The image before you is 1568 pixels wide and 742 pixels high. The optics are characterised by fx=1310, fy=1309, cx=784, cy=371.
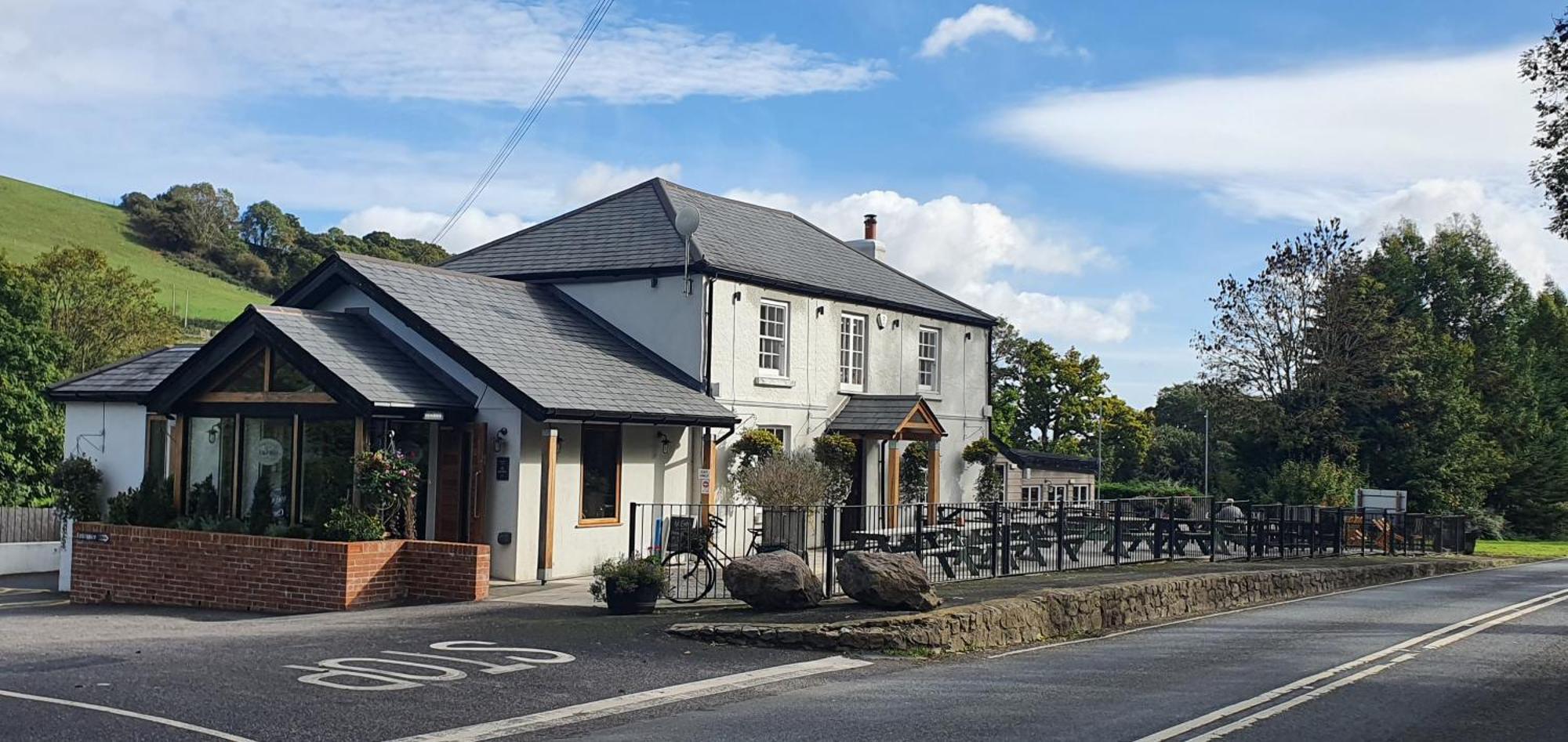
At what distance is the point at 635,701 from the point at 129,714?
379cm

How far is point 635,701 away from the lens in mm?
10789

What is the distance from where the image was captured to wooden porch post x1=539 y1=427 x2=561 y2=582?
19.8 metres

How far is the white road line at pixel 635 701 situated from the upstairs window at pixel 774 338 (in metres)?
12.8

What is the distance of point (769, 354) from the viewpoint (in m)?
26.1

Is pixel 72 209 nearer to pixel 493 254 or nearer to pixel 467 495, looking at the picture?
pixel 493 254

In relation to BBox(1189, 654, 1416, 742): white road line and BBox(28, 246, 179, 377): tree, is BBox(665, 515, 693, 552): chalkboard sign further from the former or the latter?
BBox(28, 246, 179, 377): tree

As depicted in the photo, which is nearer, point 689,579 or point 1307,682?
point 1307,682

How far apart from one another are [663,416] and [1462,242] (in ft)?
205

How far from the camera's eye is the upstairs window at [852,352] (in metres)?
28.2

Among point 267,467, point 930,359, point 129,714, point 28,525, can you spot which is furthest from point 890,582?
point 28,525

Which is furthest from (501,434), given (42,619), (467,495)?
(42,619)

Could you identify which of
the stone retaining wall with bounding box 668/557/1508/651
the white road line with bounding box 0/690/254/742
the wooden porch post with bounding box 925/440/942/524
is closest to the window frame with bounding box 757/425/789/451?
the wooden porch post with bounding box 925/440/942/524

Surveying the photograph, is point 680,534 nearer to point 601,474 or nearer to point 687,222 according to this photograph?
point 601,474

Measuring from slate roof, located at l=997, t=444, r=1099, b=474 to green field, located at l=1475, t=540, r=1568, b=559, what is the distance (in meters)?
14.3
